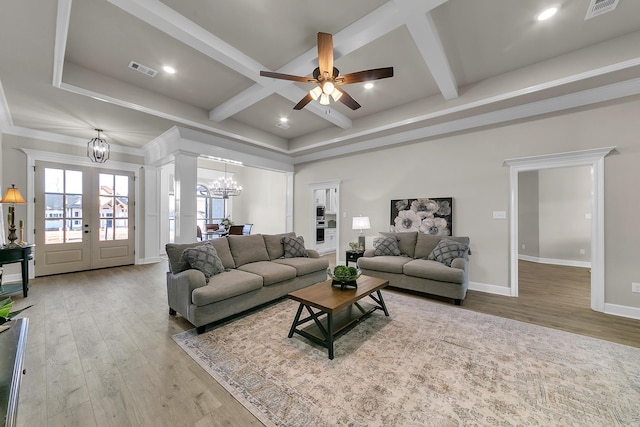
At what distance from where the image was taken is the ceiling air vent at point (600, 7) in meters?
2.25

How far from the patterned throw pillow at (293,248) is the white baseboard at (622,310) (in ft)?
13.9

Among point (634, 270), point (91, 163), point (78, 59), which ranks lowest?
point (634, 270)

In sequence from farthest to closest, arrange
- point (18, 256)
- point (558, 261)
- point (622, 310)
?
point (558, 261) → point (18, 256) → point (622, 310)

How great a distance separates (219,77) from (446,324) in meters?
4.34

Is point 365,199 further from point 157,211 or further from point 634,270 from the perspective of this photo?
point 157,211

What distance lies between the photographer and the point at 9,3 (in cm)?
200

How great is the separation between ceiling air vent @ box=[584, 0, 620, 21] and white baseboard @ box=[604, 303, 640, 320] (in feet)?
11.2

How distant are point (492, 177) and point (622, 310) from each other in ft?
7.54

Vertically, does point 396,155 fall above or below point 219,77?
below

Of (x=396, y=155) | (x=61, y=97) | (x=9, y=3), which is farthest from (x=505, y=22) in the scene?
(x=61, y=97)

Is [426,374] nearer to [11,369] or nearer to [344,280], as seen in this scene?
[344,280]

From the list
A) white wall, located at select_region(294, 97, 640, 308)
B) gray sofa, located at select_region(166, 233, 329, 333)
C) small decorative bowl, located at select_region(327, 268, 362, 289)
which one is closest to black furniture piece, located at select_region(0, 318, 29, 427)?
gray sofa, located at select_region(166, 233, 329, 333)

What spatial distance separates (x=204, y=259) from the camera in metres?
3.05

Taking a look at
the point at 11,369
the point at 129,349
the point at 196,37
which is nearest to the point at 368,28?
the point at 196,37
